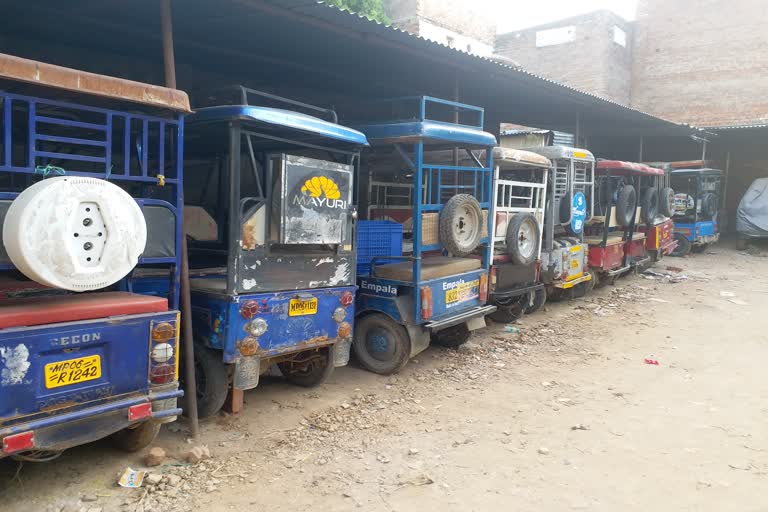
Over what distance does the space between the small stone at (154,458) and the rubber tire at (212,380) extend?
710 millimetres

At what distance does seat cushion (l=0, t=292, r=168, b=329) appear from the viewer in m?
3.00

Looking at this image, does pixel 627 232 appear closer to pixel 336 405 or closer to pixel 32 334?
pixel 336 405

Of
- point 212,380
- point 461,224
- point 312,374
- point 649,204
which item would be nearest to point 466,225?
point 461,224

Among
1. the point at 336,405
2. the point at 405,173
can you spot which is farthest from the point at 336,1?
the point at 336,405

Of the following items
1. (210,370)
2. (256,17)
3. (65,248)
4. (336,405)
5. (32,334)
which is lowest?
(336,405)

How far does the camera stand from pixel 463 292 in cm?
650

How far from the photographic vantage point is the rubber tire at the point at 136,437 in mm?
3783

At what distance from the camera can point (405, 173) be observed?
7051mm

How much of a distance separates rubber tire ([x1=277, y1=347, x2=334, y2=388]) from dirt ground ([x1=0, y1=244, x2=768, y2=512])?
99 mm

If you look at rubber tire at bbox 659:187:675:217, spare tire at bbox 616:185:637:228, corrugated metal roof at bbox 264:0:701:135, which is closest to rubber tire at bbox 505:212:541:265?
corrugated metal roof at bbox 264:0:701:135

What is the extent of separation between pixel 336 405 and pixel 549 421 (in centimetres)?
179

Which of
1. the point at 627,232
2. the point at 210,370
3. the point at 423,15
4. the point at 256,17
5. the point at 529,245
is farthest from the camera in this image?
the point at 423,15

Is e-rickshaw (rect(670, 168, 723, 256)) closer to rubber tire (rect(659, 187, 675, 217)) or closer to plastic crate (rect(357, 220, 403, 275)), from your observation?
rubber tire (rect(659, 187, 675, 217))

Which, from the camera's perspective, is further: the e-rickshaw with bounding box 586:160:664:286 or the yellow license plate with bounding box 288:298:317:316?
the e-rickshaw with bounding box 586:160:664:286
